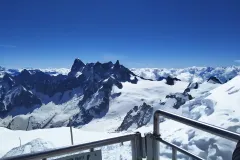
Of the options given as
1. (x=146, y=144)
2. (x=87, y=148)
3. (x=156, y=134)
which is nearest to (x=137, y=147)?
(x=146, y=144)

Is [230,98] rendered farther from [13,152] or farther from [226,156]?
[13,152]

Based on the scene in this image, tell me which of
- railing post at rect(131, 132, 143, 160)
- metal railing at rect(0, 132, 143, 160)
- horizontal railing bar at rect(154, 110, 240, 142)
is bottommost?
railing post at rect(131, 132, 143, 160)

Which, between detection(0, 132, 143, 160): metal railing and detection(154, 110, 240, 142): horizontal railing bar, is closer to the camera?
detection(154, 110, 240, 142): horizontal railing bar

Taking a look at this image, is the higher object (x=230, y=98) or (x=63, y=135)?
(x=230, y=98)

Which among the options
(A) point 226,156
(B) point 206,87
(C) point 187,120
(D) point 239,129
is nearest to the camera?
(C) point 187,120

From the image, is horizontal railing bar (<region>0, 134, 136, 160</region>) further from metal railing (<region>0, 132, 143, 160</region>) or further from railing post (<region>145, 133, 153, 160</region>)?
railing post (<region>145, 133, 153, 160</region>)

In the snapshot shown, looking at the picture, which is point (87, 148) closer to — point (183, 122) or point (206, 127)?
point (183, 122)

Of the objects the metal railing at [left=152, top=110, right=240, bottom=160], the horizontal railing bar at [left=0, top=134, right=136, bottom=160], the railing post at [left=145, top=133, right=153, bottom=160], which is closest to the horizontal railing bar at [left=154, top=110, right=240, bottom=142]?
A: the metal railing at [left=152, top=110, right=240, bottom=160]

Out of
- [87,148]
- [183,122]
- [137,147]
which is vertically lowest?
[137,147]

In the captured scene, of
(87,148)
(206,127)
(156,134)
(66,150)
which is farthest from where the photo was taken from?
(156,134)

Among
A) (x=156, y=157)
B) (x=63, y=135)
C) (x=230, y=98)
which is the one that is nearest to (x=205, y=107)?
(x=230, y=98)

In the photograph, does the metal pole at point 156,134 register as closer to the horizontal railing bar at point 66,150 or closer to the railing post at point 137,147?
the railing post at point 137,147
